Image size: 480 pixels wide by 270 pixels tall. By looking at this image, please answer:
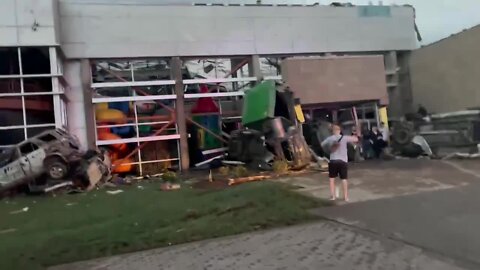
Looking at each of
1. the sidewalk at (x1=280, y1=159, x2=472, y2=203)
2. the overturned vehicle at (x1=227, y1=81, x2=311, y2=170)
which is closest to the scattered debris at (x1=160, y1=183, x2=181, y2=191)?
the sidewalk at (x1=280, y1=159, x2=472, y2=203)

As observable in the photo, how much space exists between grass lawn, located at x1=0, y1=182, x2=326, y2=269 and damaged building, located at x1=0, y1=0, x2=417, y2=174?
7.80 meters

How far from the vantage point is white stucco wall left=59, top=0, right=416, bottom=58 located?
21812mm

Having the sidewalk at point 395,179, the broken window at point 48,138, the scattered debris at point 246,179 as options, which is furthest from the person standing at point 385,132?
the broken window at point 48,138

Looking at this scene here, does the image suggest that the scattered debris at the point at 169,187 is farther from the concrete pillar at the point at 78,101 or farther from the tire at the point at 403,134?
the tire at the point at 403,134

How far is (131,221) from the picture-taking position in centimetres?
933

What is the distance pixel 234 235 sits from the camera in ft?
26.5

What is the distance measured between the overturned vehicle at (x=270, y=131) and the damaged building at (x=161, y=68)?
6.28ft

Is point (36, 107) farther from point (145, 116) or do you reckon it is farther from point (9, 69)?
point (145, 116)

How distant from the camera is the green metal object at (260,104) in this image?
18.7m

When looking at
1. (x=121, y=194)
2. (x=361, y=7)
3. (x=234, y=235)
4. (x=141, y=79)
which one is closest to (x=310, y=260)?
(x=234, y=235)

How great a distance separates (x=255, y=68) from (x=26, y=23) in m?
Answer: 9.66

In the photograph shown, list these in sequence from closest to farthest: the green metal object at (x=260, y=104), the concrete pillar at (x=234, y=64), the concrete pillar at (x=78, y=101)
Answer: the green metal object at (x=260, y=104) < the concrete pillar at (x=78, y=101) < the concrete pillar at (x=234, y=64)

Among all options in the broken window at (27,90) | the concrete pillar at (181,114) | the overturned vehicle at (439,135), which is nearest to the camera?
the overturned vehicle at (439,135)

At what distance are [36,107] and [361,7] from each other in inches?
615
